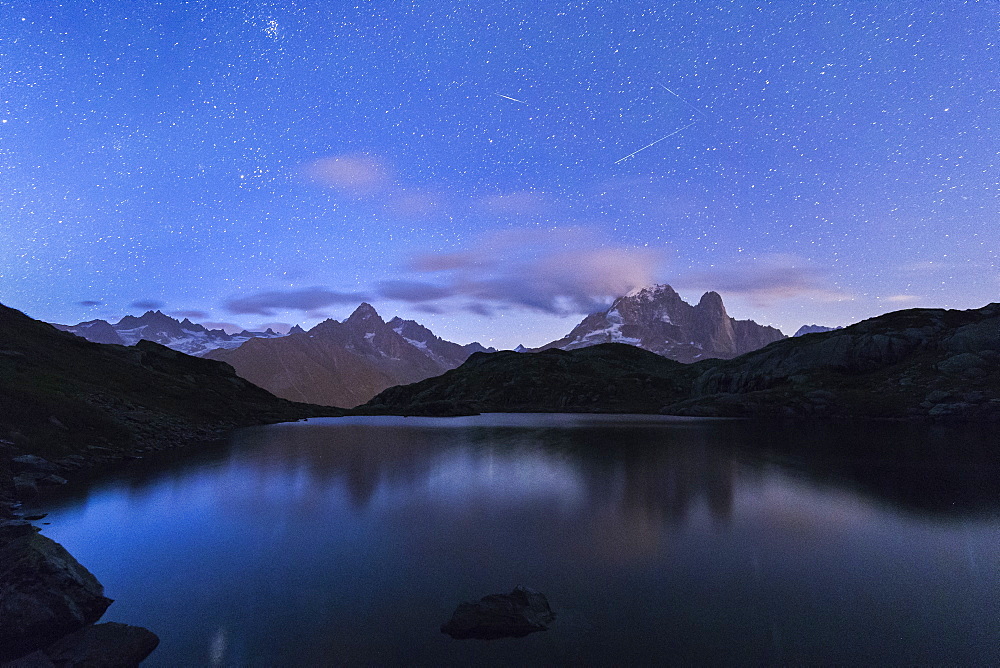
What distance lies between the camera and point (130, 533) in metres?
31.6

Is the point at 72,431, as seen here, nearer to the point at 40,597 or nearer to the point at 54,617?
the point at 40,597

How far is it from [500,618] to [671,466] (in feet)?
147

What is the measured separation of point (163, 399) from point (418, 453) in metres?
76.2

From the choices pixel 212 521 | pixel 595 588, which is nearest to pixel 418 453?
pixel 212 521

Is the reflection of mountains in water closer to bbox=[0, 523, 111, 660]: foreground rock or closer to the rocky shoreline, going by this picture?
bbox=[0, 523, 111, 660]: foreground rock

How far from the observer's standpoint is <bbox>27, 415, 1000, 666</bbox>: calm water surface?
1644 centimetres

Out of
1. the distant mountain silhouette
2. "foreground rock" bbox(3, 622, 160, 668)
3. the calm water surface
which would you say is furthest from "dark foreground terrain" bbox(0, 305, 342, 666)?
the calm water surface

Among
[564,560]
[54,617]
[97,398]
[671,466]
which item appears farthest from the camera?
[97,398]

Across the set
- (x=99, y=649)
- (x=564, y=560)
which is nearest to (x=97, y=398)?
(x=99, y=649)

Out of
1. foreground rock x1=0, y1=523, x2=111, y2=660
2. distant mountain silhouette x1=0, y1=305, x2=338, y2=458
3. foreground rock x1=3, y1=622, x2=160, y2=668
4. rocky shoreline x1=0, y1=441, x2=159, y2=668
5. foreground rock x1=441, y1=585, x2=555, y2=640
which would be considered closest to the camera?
foreground rock x1=3, y1=622, x2=160, y2=668

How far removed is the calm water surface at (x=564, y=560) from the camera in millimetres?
16438

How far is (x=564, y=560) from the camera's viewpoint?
2472 cm

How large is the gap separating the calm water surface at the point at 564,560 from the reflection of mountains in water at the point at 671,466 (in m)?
0.55

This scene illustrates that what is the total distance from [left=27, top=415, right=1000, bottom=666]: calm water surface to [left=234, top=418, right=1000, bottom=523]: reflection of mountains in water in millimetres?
554
